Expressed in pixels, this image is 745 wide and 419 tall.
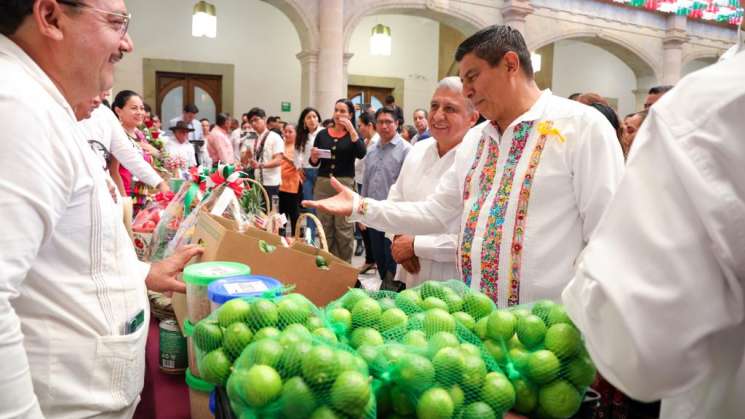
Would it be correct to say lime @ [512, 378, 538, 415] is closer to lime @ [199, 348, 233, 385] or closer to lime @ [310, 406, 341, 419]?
lime @ [310, 406, 341, 419]

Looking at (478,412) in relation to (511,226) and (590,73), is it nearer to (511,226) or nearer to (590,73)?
(511,226)

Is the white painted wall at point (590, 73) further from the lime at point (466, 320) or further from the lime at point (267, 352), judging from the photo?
the lime at point (267, 352)

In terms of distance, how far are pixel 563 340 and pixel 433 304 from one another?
28 centimetres

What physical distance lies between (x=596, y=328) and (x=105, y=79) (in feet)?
3.62

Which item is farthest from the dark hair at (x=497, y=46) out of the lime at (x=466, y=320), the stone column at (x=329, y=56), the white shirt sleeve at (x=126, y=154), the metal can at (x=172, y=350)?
the stone column at (x=329, y=56)

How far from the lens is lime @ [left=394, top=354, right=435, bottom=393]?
89cm

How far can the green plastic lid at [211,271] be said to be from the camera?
4.62 feet

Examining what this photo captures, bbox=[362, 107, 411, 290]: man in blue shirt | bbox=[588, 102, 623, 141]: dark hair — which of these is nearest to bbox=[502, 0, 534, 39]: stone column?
bbox=[362, 107, 411, 290]: man in blue shirt

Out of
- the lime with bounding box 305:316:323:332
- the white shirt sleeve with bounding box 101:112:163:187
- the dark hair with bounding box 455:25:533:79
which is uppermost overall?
the dark hair with bounding box 455:25:533:79

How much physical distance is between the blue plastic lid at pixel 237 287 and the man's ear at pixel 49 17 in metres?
0.61

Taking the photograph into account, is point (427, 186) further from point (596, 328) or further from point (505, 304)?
point (596, 328)

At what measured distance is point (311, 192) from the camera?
7.41 m

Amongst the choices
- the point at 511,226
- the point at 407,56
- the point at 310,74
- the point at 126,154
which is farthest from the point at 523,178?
the point at 407,56

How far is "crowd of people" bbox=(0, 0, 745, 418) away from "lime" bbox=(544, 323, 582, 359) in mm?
93
